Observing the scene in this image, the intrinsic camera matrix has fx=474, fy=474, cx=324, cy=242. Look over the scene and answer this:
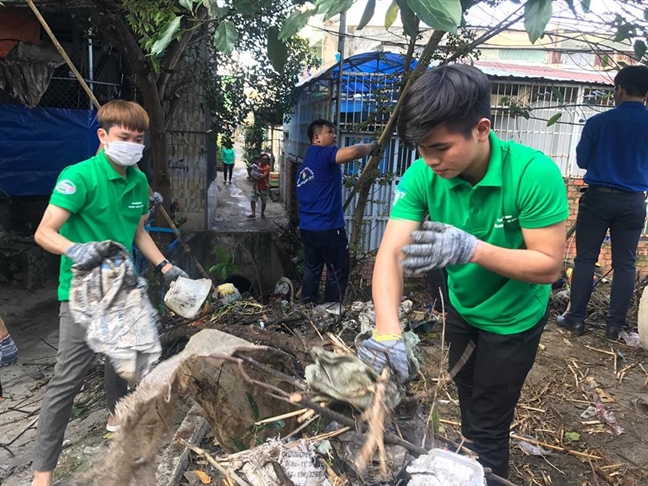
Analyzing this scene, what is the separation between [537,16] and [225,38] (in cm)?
123

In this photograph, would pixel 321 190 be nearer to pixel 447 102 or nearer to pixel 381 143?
pixel 381 143

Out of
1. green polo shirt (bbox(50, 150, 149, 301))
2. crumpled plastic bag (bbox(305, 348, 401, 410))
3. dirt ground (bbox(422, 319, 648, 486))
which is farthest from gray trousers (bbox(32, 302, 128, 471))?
dirt ground (bbox(422, 319, 648, 486))

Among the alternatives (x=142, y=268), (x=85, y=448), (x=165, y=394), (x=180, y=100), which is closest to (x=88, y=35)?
(x=180, y=100)

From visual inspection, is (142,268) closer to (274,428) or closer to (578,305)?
(274,428)

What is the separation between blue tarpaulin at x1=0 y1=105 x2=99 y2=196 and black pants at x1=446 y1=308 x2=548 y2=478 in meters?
5.66

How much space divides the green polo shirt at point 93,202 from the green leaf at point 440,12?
1738 mm

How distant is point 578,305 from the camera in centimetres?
439

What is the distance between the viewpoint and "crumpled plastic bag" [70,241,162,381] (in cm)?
207

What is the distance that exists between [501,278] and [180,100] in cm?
693

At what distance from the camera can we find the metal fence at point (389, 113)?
573cm

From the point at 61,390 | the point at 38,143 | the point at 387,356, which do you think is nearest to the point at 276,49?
the point at 387,356

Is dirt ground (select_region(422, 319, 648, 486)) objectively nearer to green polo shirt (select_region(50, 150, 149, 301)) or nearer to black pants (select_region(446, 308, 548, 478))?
black pants (select_region(446, 308, 548, 478))

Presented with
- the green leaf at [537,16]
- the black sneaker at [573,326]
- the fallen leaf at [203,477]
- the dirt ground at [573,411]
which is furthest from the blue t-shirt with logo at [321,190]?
the green leaf at [537,16]

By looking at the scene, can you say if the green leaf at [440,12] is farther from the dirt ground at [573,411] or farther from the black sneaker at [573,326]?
the black sneaker at [573,326]
